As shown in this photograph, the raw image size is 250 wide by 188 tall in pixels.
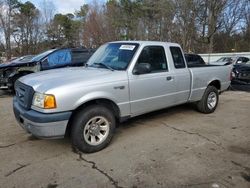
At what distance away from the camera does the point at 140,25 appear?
36906 mm

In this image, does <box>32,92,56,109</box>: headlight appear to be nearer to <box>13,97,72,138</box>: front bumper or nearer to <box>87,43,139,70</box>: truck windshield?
<box>13,97,72,138</box>: front bumper

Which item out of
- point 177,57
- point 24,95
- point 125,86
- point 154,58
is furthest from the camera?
point 177,57

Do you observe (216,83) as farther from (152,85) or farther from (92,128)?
(92,128)

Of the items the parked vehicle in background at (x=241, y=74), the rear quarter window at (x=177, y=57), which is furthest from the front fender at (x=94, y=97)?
the parked vehicle in background at (x=241, y=74)

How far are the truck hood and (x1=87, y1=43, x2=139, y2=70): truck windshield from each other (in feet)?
0.74

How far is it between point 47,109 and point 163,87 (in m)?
2.43

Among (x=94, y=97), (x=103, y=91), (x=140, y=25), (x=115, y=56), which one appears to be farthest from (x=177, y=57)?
(x=140, y=25)

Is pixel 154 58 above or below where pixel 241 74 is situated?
above

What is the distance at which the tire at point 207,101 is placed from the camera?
693cm

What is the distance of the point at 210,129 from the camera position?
587 cm

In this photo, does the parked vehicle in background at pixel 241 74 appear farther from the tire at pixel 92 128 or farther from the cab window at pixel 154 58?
the tire at pixel 92 128

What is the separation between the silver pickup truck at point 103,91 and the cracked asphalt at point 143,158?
18.0 inches

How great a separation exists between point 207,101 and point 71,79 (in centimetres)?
386

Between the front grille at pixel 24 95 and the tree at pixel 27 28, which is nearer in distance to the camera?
the front grille at pixel 24 95
